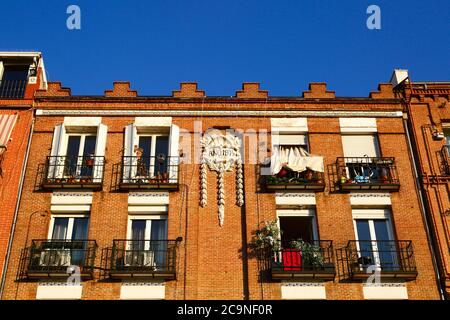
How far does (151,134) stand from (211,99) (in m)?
2.41

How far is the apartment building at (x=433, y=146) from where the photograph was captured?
17.5 meters

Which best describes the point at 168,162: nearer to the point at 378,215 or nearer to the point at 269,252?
the point at 269,252

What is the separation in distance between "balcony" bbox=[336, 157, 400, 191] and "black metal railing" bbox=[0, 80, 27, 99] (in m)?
11.2

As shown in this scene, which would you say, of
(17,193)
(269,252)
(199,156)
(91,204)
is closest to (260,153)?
(199,156)

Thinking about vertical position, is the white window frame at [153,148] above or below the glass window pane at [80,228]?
above

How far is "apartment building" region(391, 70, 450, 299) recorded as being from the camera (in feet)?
57.3

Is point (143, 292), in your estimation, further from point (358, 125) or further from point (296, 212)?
point (358, 125)

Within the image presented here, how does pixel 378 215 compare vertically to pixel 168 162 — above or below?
below

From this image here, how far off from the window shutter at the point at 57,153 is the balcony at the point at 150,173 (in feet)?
6.71

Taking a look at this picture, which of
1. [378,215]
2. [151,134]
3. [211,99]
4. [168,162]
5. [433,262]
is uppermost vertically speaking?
[211,99]

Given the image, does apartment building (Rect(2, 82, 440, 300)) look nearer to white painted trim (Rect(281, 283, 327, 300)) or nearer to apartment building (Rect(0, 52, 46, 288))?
white painted trim (Rect(281, 283, 327, 300))

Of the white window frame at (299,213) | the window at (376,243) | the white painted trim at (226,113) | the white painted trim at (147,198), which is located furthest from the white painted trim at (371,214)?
the white painted trim at (147,198)

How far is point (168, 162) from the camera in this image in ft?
62.0

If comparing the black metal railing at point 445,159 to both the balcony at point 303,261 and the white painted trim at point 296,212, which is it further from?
the balcony at point 303,261
